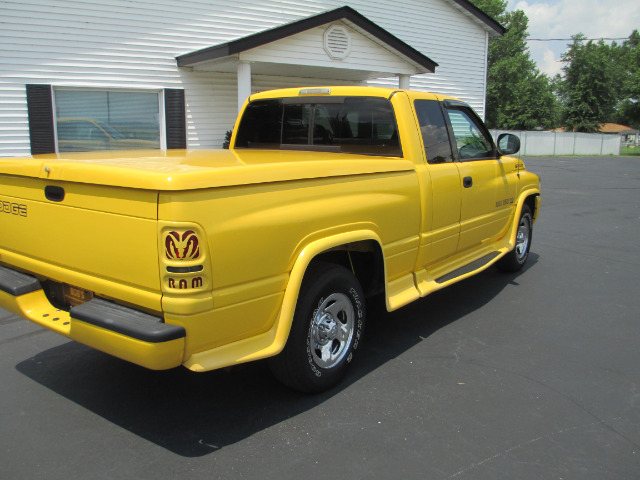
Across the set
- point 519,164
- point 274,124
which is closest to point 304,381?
point 274,124

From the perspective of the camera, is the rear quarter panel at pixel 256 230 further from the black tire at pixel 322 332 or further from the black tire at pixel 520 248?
Answer: the black tire at pixel 520 248

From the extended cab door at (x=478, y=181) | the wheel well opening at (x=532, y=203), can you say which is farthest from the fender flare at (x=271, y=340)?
the wheel well opening at (x=532, y=203)

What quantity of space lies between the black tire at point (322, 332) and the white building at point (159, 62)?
27.1 feet

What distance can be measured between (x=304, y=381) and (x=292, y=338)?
0.33 m

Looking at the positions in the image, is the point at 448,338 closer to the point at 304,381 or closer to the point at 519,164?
the point at 304,381

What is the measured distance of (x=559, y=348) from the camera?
4391 millimetres

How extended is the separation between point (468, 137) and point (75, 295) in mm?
3697

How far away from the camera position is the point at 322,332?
11.8 feet

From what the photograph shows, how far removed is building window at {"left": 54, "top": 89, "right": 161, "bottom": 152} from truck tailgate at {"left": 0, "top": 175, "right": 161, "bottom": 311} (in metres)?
8.27

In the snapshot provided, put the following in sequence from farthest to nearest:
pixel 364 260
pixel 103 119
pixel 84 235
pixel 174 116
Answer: pixel 174 116, pixel 103 119, pixel 364 260, pixel 84 235

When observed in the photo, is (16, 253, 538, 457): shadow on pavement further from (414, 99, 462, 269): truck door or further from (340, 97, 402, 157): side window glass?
(340, 97, 402, 157): side window glass

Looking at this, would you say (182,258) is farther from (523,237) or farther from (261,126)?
(523,237)

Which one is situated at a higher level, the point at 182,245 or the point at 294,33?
the point at 294,33

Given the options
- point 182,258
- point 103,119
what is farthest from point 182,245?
point 103,119
